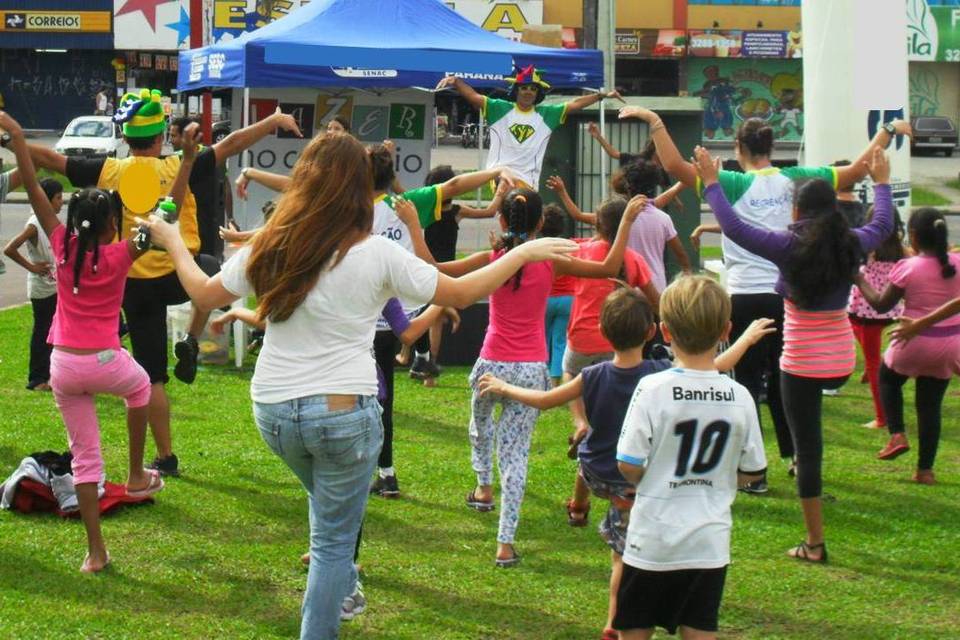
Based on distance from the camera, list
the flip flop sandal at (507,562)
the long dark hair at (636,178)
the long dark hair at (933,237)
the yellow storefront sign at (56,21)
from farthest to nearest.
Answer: the yellow storefront sign at (56,21), the long dark hair at (636,178), the long dark hair at (933,237), the flip flop sandal at (507,562)

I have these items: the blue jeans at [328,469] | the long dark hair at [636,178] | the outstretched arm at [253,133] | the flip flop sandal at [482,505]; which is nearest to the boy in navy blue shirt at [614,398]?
the blue jeans at [328,469]

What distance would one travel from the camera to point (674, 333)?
4363 millimetres

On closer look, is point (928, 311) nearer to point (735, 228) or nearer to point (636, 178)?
point (636, 178)

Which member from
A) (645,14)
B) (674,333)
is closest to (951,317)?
(674,333)

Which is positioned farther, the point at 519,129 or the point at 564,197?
the point at 519,129

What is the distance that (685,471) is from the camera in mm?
4285

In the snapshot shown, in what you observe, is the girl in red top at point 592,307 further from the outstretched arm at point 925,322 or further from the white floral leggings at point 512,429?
the outstretched arm at point 925,322

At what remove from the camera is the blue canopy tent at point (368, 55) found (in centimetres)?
1209

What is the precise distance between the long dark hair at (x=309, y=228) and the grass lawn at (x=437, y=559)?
1726 mm

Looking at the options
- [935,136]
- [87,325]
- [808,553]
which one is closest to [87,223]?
[87,325]

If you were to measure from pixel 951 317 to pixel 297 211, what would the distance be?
15.3 ft

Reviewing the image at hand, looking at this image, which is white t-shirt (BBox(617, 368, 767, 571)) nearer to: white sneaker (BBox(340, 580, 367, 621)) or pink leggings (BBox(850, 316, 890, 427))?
white sneaker (BBox(340, 580, 367, 621))

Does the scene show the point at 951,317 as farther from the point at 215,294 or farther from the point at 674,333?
the point at 215,294

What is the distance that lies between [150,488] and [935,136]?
43.0m
